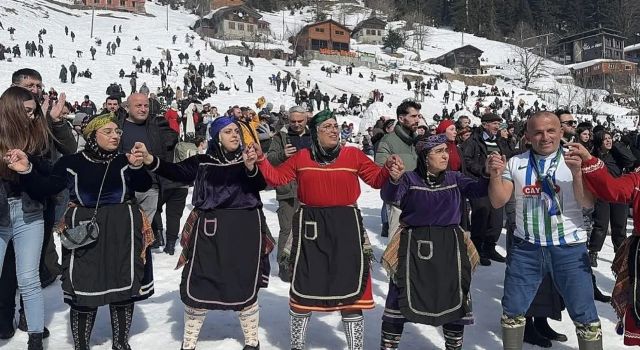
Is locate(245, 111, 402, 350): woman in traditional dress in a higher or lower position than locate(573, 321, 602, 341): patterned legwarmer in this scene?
higher

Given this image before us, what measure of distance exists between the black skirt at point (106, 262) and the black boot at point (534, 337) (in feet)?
10.7

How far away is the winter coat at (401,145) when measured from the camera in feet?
18.9

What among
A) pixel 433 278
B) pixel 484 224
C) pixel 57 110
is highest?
pixel 57 110

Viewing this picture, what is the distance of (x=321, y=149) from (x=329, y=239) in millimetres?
668

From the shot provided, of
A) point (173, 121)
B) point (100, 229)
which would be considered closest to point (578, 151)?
point (100, 229)

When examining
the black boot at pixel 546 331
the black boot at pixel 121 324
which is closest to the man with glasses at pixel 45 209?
→ the black boot at pixel 121 324

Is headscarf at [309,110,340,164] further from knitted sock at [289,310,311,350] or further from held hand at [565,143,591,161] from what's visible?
held hand at [565,143,591,161]

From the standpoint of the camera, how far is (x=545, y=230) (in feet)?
11.7

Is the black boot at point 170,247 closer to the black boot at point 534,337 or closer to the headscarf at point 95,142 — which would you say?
the headscarf at point 95,142

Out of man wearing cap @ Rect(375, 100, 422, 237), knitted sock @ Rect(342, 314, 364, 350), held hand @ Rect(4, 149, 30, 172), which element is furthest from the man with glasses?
man wearing cap @ Rect(375, 100, 422, 237)

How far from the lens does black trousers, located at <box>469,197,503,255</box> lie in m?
7.11

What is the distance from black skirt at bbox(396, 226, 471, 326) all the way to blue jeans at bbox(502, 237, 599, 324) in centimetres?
33

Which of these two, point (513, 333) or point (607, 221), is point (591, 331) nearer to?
point (513, 333)

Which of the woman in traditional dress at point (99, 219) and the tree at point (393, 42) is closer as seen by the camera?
the woman in traditional dress at point (99, 219)
